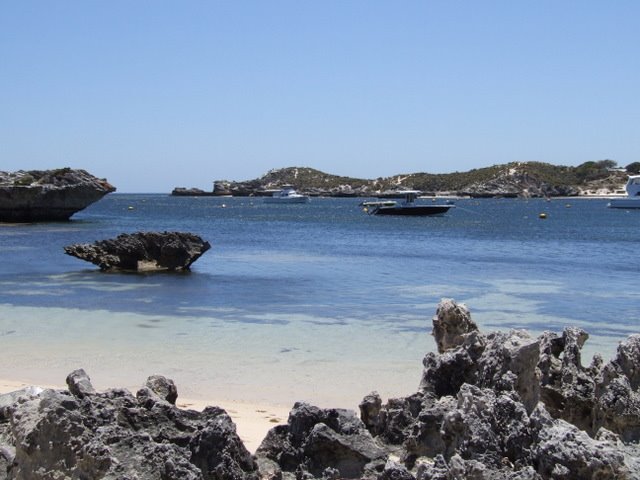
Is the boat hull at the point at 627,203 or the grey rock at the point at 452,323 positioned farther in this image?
the boat hull at the point at 627,203

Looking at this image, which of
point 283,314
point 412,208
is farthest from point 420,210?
point 283,314

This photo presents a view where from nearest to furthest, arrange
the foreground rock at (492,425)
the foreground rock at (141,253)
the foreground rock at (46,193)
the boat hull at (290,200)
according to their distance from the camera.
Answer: the foreground rock at (492,425), the foreground rock at (141,253), the foreground rock at (46,193), the boat hull at (290,200)

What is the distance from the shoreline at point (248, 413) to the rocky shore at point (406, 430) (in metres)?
1.20

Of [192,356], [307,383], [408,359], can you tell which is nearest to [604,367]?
[307,383]

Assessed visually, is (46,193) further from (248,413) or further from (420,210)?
(248,413)

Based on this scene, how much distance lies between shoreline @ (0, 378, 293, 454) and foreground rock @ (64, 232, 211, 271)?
16.0 metres

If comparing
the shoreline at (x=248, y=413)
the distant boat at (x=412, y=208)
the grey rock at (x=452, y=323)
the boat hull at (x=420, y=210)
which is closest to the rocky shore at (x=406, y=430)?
the grey rock at (x=452, y=323)

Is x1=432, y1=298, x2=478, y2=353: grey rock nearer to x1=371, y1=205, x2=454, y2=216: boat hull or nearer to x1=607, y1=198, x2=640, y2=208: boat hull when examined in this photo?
x1=371, y1=205, x2=454, y2=216: boat hull

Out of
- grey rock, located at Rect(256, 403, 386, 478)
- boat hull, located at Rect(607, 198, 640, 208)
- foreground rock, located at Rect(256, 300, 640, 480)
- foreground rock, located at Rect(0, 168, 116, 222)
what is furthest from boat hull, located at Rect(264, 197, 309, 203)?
grey rock, located at Rect(256, 403, 386, 478)

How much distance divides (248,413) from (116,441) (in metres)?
4.12

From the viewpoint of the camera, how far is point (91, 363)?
11.8 m

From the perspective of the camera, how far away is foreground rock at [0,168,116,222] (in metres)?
57.1

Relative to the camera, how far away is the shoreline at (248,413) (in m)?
7.63

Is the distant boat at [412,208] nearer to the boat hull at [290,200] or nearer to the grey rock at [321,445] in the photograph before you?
the boat hull at [290,200]
